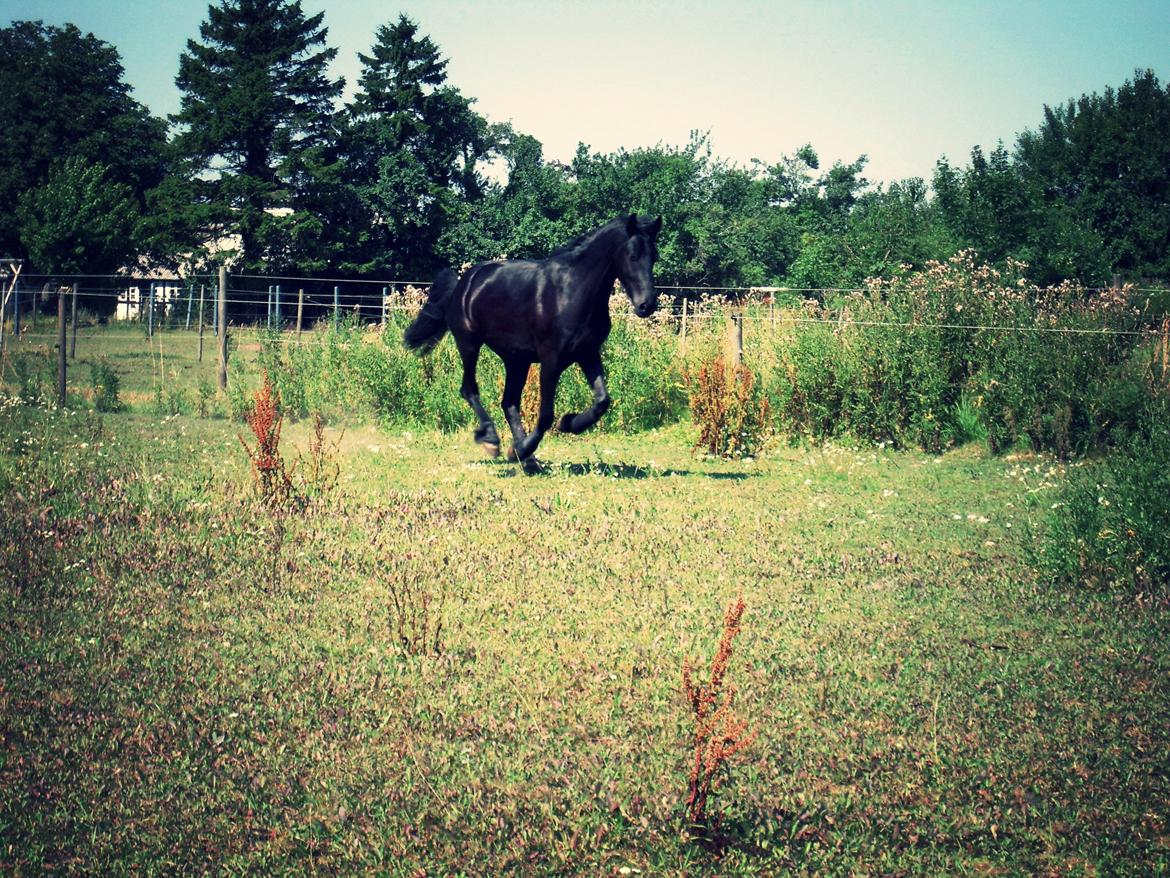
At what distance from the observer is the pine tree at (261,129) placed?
49000 millimetres

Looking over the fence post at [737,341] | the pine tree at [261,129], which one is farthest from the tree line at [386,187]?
the fence post at [737,341]

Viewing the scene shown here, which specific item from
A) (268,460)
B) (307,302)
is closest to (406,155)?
(307,302)

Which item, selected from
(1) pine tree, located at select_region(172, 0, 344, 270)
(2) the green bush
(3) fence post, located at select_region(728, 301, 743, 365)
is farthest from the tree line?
(2) the green bush

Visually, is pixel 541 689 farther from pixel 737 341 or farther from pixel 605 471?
pixel 737 341

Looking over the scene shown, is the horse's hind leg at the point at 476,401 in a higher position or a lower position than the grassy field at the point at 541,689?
higher

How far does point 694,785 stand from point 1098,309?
38.7 feet

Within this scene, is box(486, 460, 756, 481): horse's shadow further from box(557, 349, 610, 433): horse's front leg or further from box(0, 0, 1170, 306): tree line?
box(0, 0, 1170, 306): tree line

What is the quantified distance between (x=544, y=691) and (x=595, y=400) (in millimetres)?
5880

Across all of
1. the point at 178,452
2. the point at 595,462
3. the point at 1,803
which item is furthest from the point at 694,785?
the point at 178,452

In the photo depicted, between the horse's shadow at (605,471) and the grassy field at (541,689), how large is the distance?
161 cm

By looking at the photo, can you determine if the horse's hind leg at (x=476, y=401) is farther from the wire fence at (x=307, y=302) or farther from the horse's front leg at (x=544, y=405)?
the wire fence at (x=307, y=302)

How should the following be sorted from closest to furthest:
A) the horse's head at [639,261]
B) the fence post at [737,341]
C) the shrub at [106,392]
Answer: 1. the horse's head at [639,261]
2. the fence post at [737,341]
3. the shrub at [106,392]

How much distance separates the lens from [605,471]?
11.0m

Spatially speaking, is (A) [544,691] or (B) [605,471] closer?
(A) [544,691]
